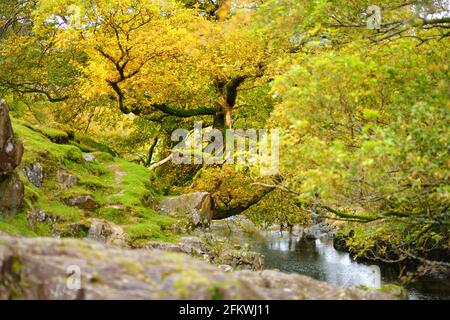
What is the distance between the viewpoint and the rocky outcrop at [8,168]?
45.2 feet

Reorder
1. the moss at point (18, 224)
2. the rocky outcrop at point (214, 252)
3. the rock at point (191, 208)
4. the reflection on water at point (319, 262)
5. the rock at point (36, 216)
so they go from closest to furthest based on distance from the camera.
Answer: the moss at point (18, 224), the rock at point (36, 216), the rocky outcrop at point (214, 252), the rock at point (191, 208), the reflection on water at point (319, 262)

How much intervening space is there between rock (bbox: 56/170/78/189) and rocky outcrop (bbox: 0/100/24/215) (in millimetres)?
3103

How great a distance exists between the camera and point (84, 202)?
17641mm

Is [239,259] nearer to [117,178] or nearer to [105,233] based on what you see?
[105,233]

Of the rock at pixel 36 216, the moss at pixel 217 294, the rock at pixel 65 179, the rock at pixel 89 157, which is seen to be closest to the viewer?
the moss at pixel 217 294

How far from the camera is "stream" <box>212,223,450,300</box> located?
27.7m

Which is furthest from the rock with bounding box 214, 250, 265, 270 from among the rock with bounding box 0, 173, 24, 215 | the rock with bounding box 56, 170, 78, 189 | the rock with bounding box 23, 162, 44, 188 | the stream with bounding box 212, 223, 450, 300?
the rock with bounding box 0, 173, 24, 215

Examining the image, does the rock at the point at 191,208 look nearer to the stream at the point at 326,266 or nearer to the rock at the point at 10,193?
the stream at the point at 326,266

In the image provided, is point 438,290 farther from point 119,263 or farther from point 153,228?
point 119,263

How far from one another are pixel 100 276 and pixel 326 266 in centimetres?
3135

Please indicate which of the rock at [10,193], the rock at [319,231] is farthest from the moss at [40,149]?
the rock at [319,231]

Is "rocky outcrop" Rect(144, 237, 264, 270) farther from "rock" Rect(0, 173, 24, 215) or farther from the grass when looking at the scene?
"rock" Rect(0, 173, 24, 215)

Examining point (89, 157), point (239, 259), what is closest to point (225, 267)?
point (239, 259)

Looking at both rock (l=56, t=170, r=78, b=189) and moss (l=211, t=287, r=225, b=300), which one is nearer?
moss (l=211, t=287, r=225, b=300)
